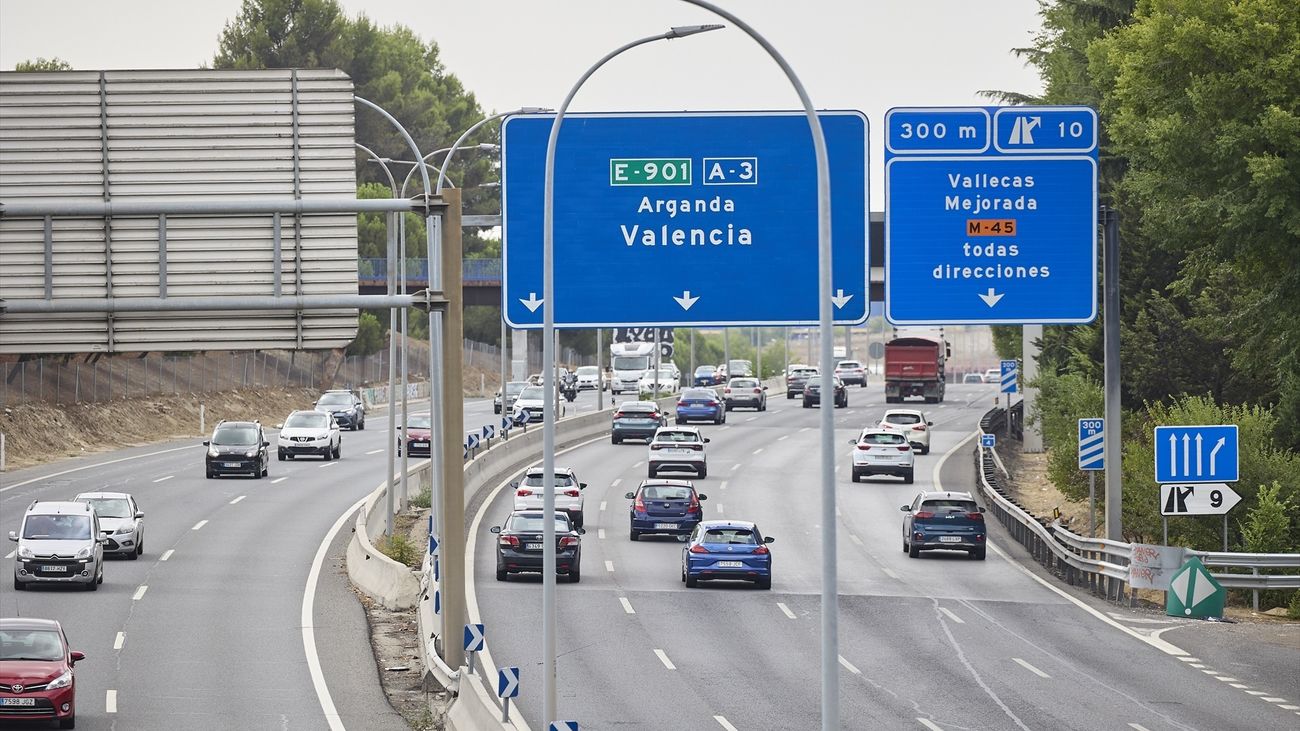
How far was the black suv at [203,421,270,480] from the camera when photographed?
60.0m

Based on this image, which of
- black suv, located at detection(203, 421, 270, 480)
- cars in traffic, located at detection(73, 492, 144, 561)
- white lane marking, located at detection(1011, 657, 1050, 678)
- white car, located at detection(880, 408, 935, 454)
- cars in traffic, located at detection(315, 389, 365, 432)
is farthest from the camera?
cars in traffic, located at detection(315, 389, 365, 432)

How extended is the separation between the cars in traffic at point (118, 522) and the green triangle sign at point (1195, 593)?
2359cm

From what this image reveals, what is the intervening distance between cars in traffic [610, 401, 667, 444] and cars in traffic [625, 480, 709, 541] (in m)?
27.4

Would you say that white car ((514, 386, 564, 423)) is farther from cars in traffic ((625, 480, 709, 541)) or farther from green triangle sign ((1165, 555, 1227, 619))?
green triangle sign ((1165, 555, 1227, 619))

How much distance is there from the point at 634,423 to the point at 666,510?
2802 centimetres

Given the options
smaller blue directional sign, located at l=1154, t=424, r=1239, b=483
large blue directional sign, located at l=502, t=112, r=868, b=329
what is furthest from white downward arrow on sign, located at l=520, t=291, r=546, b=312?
smaller blue directional sign, located at l=1154, t=424, r=1239, b=483

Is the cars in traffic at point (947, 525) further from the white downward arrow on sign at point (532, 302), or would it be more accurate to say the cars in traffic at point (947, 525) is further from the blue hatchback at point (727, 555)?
the white downward arrow on sign at point (532, 302)

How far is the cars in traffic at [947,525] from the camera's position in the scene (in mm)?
44500

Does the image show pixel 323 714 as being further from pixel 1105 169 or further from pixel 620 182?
pixel 1105 169

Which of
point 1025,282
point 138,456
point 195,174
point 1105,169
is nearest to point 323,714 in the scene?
point 195,174

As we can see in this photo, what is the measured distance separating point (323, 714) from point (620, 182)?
10.3 m

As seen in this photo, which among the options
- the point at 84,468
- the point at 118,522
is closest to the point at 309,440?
the point at 84,468


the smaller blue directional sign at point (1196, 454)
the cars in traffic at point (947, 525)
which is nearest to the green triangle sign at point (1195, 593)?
the smaller blue directional sign at point (1196, 454)

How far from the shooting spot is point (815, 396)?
97188mm
